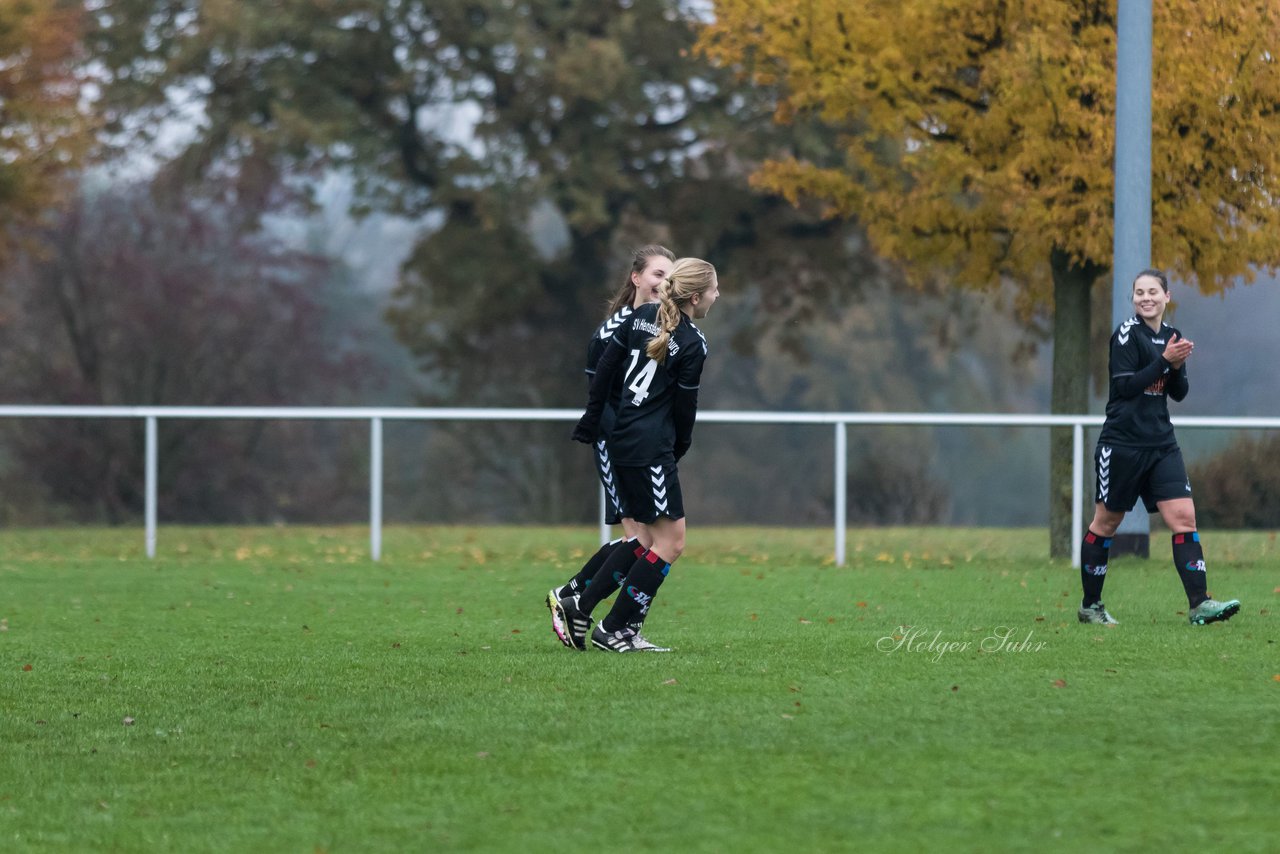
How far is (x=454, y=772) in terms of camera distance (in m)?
5.20

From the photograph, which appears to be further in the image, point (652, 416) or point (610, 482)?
point (610, 482)

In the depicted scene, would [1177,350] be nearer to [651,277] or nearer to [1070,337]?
[651,277]

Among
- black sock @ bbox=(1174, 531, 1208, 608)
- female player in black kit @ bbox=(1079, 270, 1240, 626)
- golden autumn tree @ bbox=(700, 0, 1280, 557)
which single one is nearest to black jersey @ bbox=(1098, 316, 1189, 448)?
female player in black kit @ bbox=(1079, 270, 1240, 626)

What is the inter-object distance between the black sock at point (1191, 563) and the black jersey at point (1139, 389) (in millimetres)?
497

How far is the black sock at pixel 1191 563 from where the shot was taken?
869cm

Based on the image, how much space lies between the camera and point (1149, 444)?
8602 mm

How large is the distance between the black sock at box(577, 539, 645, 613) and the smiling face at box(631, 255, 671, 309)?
3.66ft

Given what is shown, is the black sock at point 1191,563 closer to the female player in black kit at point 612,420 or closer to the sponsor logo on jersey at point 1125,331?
the sponsor logo on jersey at point 1125,331

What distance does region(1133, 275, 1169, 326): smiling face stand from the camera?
8422 millimetres

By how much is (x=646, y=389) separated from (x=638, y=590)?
915 mm

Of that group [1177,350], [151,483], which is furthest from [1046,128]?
[151,483]

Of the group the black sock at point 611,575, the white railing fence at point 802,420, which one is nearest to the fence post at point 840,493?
the white railing fence at point 802,420

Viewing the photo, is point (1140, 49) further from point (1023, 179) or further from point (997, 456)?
point (997, 456)

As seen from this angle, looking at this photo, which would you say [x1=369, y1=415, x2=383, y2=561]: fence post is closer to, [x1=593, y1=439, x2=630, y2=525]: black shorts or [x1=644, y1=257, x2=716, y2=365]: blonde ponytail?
[x1=593, y1=439, x2=630, y2=525]: black shorts
